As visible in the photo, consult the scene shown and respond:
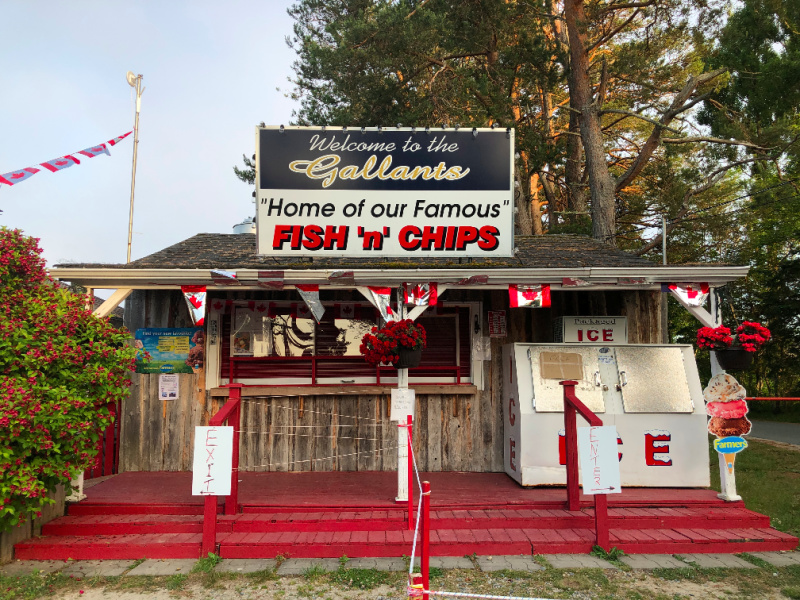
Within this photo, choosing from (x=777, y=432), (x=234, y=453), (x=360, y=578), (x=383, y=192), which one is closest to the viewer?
(x=360, y=578)

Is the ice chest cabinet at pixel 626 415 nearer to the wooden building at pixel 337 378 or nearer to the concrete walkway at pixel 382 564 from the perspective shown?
the wooden building at pixel 337 378

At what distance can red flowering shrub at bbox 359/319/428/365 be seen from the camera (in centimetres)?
579

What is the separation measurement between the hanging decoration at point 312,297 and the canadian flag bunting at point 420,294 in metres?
0.95

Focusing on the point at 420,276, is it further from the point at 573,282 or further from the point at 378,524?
the point at 378,524

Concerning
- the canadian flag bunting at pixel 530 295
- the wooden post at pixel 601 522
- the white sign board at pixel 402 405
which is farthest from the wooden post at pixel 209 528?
the canadian flag bunting at pixel 530 295

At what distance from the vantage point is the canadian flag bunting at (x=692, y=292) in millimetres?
6266

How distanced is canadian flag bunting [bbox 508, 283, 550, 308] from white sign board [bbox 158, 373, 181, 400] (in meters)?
4.42

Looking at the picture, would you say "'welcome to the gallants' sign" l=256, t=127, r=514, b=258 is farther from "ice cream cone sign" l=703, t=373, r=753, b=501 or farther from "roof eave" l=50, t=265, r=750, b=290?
"ice cream cone sign" l=703, t=373, r=753, b=501

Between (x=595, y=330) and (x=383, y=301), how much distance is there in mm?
2962

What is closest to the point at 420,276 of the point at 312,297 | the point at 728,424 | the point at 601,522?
the point at 312,297

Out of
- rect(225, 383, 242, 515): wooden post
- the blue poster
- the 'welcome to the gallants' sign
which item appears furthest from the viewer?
the blue poster

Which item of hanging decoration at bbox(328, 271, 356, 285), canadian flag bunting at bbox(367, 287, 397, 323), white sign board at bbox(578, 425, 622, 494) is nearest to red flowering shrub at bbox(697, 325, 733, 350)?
white sign board at bbox(578, 425, 622, 494)

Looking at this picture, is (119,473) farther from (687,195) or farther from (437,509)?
(687,195)

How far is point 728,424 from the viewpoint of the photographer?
6027 millimetres
